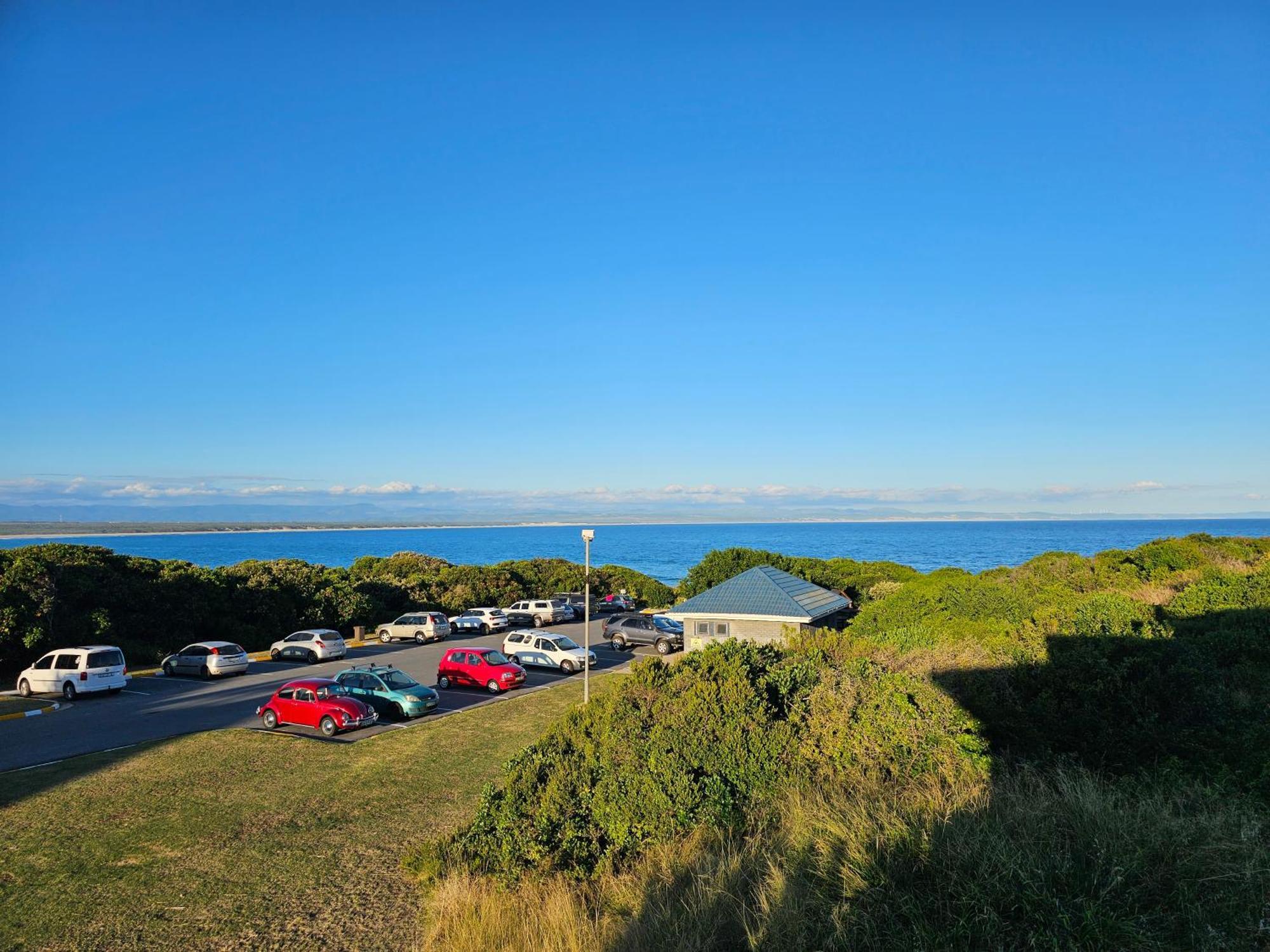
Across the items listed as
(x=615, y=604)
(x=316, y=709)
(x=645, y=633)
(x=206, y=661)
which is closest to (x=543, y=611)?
(x=615, y=604)

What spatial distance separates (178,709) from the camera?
69.0 feet

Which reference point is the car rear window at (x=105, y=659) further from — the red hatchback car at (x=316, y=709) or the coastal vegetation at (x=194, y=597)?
the red hatchback car at (x=316, y=709)

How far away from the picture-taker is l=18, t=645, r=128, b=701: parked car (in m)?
22.0

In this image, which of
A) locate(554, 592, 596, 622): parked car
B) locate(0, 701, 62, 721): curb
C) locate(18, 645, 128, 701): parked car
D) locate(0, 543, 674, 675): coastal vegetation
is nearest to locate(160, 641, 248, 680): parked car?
locate(18, 645, 128, 701): parked car

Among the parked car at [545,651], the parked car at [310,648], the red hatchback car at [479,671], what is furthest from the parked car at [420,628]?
the red hatchback car at [479,671]

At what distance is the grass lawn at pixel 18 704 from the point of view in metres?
20.7

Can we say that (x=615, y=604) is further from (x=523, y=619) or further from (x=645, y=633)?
(x=645, y=633)

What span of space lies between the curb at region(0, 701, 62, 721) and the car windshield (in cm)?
930

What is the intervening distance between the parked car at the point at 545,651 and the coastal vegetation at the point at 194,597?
15248 mm

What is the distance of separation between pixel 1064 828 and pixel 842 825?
5.84 feet

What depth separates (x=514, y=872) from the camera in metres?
7.64

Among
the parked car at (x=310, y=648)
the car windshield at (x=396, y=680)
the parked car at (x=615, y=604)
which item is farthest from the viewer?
the parked car at (x=615, y=604)

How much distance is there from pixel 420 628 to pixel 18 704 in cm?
1671

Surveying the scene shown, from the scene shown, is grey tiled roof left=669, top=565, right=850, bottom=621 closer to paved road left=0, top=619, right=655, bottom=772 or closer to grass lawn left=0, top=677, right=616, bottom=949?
paved road left=0, top=619, right=655, bottom=772
